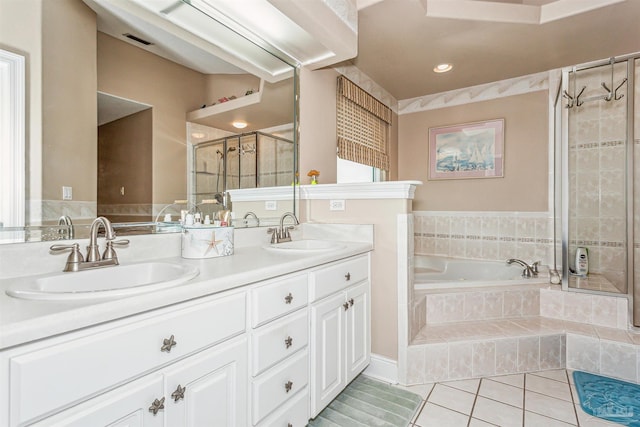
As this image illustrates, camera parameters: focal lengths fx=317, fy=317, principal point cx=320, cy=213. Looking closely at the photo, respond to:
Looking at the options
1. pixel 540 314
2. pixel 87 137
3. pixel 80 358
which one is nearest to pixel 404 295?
pixel 540 314

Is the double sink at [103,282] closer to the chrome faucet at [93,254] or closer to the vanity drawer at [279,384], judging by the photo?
the chrome faucet at [93,254]

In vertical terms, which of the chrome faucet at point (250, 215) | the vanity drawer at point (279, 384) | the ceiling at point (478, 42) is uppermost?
the ceiling at point (478, 42)

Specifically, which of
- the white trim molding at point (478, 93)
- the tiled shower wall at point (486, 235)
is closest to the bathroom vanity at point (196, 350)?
the tiled shower wall at point (486, 235)

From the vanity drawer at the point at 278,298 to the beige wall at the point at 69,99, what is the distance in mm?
774

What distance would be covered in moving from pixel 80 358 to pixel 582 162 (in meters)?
3.44

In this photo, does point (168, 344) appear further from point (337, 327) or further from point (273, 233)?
point (273, 233)

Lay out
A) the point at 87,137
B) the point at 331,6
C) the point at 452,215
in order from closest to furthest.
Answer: the point at 87,137, the point at 331,6, the point at 452,215

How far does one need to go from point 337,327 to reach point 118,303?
1139 mm

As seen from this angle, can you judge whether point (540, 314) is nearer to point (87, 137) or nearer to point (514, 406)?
point (514, 406)

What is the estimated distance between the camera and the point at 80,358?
2.32 ft

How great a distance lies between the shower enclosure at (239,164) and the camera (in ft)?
5.56

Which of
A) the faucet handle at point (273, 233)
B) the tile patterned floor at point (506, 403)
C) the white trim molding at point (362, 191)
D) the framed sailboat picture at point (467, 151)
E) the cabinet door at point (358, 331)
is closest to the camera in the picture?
the tile patterned floor at point (506, 403)

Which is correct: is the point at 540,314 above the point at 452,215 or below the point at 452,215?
below

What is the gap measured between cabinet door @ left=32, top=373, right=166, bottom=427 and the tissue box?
2.13ft
